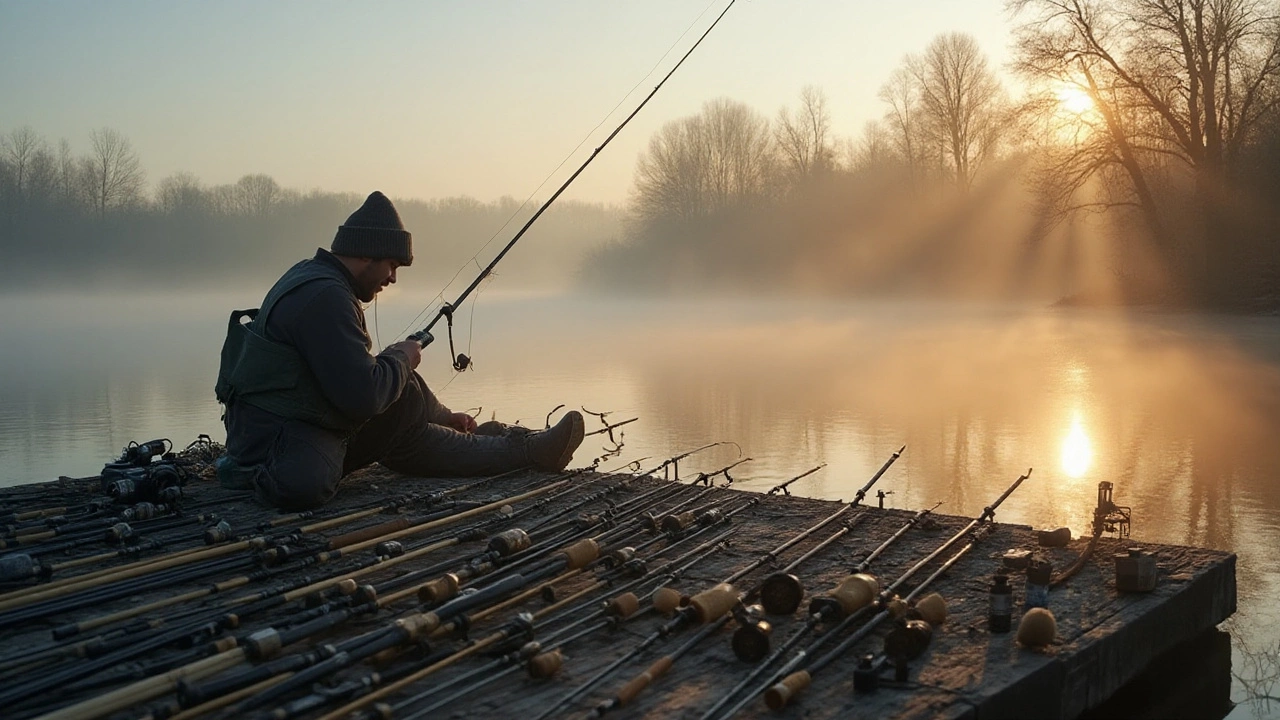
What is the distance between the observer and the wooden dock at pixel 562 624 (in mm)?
3184

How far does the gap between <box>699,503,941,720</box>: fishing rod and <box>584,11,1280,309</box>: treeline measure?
24462mm

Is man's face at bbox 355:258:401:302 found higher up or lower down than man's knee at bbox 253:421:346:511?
higher up

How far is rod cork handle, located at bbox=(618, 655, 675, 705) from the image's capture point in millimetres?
3148

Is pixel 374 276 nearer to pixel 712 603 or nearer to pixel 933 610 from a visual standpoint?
pixel 712 603

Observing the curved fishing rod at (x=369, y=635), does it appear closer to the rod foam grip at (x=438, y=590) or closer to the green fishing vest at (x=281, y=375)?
the rod foam grip at (x=438, y=590)

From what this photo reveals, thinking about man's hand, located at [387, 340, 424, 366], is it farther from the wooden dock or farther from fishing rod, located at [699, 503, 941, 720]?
fishing rod, located at [699, 503, 941, 720]

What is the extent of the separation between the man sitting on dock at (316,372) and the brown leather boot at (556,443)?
0.84 metres

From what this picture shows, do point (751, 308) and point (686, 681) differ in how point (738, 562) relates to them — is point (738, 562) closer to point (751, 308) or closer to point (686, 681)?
point (686, 681)

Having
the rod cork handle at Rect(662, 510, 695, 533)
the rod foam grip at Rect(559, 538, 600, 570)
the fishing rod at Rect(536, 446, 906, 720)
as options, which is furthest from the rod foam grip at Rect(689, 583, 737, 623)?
the rod cork handle at Rect(662, 510, 695, 533)

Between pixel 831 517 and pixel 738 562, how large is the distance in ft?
2.55

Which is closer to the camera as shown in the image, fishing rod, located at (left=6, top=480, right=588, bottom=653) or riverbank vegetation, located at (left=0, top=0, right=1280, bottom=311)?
fishing rod, located at (left=6, top=480, right=588, bottom=653)

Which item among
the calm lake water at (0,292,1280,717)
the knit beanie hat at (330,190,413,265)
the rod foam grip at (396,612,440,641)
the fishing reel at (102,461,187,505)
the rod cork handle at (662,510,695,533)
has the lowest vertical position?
the calm lake water at (0,292,1280,717)

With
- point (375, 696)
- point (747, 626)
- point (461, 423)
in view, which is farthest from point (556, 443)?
point (375, 696)

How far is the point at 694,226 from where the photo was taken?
187ft
